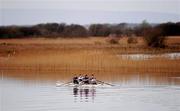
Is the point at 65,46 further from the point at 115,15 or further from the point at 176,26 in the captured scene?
the point at 176,26

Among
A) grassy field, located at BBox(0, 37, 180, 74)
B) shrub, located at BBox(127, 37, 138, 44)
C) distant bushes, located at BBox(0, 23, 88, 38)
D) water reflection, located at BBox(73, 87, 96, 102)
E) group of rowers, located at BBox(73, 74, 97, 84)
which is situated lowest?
water reflection, located at BBox(73, 87, 96, 102)

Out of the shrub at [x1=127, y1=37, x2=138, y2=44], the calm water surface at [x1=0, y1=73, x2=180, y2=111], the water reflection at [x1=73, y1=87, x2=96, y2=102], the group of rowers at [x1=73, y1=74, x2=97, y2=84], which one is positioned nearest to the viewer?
the calm water surface at [x1=0, y1=73, x2=180, y2=111]

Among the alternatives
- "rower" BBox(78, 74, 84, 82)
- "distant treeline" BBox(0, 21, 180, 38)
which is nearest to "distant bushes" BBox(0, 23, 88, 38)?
"distant treeline" BBox(0, 21, 180, 38)

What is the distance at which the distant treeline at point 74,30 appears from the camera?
659 cm

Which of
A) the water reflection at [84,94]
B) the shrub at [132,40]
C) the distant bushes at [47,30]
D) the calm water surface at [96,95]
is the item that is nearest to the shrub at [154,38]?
the shrub at [132,40]

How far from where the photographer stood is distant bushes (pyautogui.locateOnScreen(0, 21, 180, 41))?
21.6ft

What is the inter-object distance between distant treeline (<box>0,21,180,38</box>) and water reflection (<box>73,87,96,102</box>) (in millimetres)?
634

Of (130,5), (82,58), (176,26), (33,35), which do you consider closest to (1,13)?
(33,35)

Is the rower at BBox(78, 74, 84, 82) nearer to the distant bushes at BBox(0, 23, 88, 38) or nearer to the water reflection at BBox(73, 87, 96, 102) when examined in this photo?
the water reflection at BBox(73, 87, 96, 102)

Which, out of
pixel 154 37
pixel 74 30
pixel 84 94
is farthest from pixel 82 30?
pixel 154 37

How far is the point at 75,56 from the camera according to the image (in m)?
6.65

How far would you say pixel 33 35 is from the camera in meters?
6.70

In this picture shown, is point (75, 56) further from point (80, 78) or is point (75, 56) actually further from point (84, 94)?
point (84, 94)

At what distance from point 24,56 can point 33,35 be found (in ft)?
0.86
